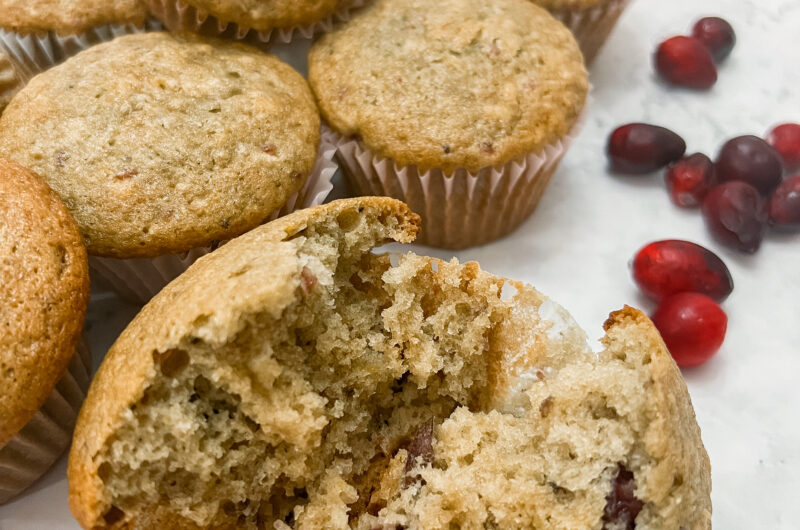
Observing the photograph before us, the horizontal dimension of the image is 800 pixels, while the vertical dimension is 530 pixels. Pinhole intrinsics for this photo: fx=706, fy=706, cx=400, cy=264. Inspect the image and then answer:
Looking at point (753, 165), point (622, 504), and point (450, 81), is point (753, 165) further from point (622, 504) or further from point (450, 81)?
point (622, 504)

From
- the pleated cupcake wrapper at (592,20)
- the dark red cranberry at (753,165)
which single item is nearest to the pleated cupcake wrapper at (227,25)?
the pleated cupcake wrapper at (592,20)

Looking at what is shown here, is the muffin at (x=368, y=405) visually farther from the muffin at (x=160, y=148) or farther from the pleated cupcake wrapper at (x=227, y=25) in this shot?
the pleated cupcake wrapper at (x=227, y=25)

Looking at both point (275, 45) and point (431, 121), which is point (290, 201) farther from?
point (275, 45)

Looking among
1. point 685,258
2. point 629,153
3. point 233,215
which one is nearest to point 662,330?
point 685,258

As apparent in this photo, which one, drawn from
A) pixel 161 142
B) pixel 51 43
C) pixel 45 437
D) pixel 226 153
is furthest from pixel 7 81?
pixel 45 437

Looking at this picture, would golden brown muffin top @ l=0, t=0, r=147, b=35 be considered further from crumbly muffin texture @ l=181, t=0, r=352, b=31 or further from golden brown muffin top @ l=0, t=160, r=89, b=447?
golden brown muffin top @ l=0, t=160, r=89, b=447

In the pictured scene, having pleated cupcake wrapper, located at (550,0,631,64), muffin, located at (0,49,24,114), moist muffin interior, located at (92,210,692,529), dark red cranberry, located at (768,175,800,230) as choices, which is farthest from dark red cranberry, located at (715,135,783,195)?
muffin, located at (0,49,24,114)

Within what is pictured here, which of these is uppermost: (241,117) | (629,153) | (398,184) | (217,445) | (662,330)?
(241,117)
